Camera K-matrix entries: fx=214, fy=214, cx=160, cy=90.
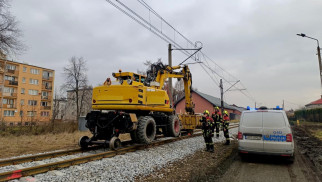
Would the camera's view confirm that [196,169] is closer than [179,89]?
Yes

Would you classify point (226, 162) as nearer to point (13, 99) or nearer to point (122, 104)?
point (122, 104)

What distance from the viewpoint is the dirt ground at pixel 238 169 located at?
5.37 metres

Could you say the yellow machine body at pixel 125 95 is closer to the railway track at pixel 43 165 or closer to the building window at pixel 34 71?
the railway track at pixel 43 165

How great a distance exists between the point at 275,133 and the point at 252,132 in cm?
66

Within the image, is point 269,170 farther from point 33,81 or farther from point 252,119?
point 33,81

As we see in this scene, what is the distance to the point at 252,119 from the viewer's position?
732 centimetres

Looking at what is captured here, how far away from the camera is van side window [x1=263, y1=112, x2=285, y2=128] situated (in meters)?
6.86

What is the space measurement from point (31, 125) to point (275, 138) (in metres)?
Answer: 14.1

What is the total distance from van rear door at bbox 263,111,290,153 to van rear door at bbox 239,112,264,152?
0.15 m

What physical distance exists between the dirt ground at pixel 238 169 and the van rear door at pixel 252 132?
1.78 ft

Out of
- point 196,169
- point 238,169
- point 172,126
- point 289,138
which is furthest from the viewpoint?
point 172,126

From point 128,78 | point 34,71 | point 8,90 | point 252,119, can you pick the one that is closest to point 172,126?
point 128,78

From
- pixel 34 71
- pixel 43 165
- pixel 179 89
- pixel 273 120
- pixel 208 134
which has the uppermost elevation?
pixel 34 71

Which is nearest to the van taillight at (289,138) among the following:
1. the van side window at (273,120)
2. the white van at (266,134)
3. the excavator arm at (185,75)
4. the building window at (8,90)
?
the white van at (266,134)
